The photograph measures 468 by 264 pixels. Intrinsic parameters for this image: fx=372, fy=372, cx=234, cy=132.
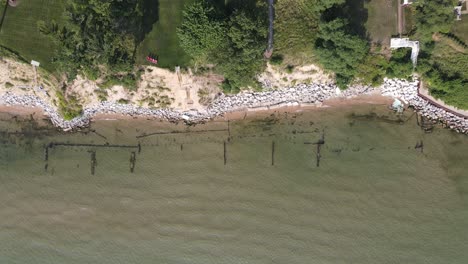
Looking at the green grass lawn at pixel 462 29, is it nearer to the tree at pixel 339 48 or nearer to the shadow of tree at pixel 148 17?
the tree at pixel 339 48

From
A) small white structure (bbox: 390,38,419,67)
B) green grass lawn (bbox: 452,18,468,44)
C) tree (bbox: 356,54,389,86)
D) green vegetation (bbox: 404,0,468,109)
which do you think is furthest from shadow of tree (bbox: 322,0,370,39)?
green grass lawn (bbox: 452,18,468,44)

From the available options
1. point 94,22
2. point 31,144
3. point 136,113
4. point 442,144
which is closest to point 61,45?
point 94,22

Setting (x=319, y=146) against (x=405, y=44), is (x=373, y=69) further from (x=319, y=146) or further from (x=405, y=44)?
(x=319, y=146)

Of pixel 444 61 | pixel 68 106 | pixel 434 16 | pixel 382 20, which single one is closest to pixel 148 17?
pixel 68 106

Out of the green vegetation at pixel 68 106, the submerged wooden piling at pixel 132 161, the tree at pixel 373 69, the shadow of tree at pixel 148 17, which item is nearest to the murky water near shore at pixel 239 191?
the submerged wooden piling at pixel 132 161

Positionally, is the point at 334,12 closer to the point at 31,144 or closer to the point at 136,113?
the point at 136,113
